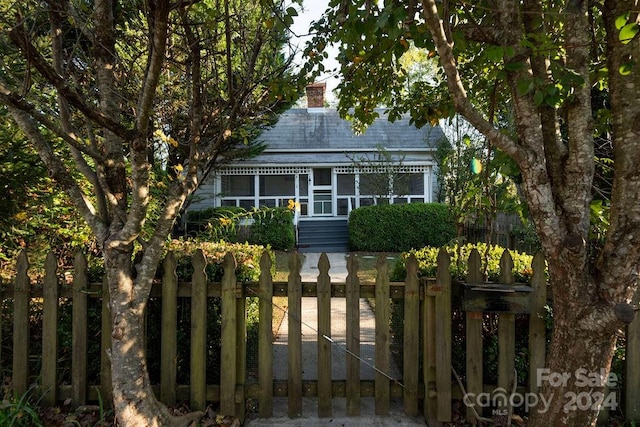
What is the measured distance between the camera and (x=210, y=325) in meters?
3.20

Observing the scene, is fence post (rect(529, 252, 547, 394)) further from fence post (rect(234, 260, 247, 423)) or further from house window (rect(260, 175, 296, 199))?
house window (rect(260, 175, 296, 199))

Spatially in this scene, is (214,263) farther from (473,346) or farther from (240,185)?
(240,185)

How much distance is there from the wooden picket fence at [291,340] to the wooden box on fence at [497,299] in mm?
43

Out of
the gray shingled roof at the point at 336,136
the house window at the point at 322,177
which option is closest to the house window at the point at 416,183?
the gray shingled roof at the point at 336,136

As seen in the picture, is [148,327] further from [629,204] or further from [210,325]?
[629,204]

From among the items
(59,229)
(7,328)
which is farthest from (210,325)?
(59,229)

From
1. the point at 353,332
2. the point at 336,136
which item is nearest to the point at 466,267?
the point at 353,332

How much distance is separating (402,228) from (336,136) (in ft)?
22.5

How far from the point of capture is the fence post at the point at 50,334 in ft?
9.52

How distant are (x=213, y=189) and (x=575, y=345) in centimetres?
1704

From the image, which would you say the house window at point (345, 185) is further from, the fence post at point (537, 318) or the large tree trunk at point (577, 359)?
the large tree trunk at point (577, 359)

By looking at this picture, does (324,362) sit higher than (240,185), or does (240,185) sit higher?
(240,185)

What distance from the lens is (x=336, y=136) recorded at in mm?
19609

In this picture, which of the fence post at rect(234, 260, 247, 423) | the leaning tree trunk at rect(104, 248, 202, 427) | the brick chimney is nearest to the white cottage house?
the brick chimney
